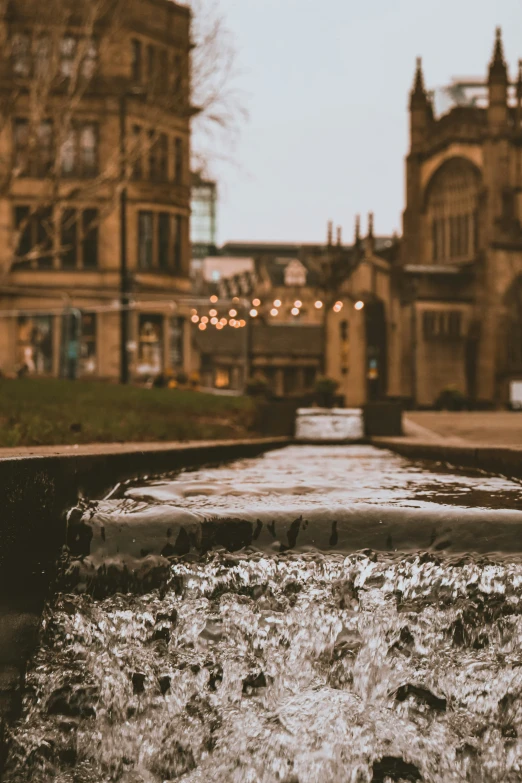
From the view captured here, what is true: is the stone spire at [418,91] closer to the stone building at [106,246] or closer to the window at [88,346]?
the stone building at [106,246]

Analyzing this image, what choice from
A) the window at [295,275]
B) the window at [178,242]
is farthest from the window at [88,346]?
the window at [295,275]

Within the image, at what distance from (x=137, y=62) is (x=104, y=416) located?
34.3m

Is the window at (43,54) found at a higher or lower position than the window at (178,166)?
lower

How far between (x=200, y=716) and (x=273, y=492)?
2.89 metres

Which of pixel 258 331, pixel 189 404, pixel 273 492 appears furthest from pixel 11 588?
pixel 258 331

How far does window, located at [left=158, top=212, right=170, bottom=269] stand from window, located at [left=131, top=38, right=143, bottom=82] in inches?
254

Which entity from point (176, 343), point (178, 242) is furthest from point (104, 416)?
point (178, 242)

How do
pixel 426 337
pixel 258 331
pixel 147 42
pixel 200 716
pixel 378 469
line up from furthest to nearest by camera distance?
pixel 258 331 → pixel 426 337 → pixel 147 42 → pixel 378 469 → pixel 200 716

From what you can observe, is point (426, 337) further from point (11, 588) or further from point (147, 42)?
point (11, 588)

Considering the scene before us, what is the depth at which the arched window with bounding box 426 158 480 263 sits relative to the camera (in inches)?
2867

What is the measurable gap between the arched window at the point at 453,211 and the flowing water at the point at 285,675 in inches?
2696

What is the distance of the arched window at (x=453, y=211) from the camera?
72.8m

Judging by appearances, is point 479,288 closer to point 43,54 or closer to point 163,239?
point 163,239

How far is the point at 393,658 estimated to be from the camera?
530cm
